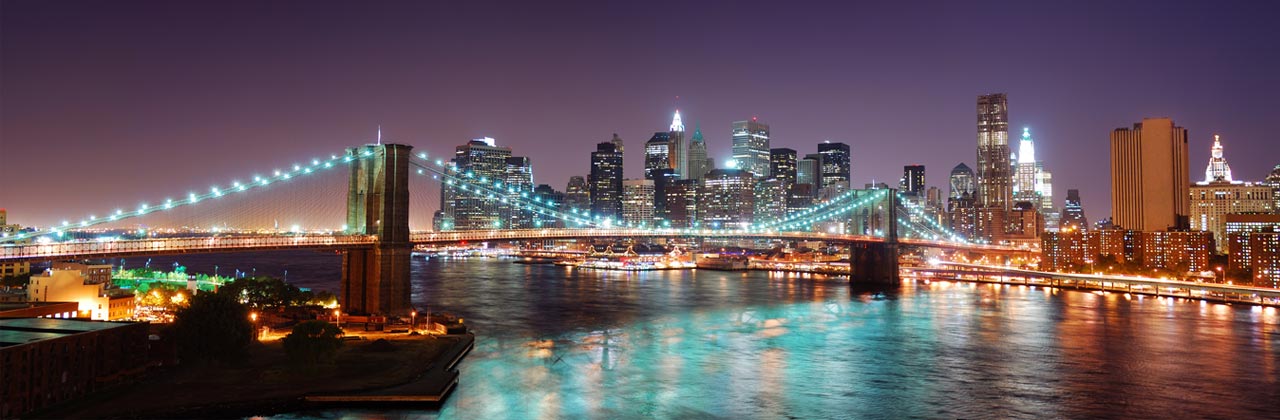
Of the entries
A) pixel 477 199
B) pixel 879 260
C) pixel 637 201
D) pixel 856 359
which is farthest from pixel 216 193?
pixel 637 201

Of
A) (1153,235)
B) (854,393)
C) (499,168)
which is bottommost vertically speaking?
(854,393)

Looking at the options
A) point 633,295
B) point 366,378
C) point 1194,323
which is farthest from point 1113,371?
point 633,295

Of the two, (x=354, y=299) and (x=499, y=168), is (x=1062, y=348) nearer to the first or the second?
(x=354, y=299)

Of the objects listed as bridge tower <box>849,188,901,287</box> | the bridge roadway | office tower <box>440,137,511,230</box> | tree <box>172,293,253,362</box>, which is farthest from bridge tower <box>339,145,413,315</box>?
office tower <box>440,137,511,230</box>

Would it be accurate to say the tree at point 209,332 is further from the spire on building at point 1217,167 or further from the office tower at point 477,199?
the spire on building at point 1217,167

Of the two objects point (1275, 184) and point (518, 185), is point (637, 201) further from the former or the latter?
point (1275, 184)

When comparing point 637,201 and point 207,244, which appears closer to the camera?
point 207,244

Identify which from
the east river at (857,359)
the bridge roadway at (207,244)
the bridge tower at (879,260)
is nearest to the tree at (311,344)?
the east river at (857,359)
